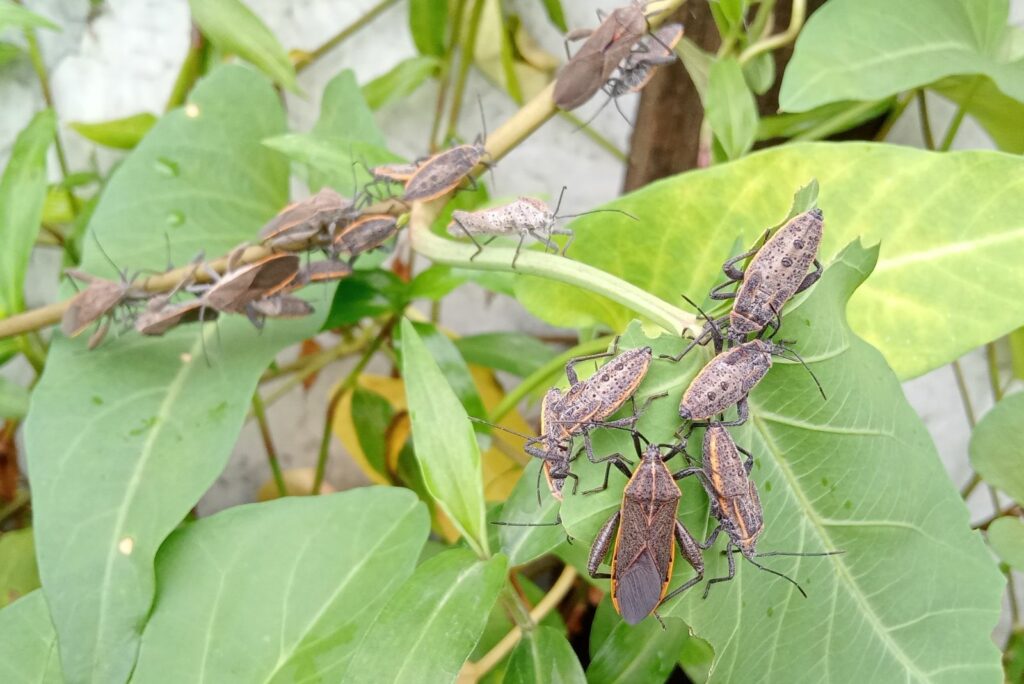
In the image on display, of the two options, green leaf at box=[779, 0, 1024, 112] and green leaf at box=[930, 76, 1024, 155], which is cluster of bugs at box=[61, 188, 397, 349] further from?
green leaf at box=[930, 76, 1024, 155]

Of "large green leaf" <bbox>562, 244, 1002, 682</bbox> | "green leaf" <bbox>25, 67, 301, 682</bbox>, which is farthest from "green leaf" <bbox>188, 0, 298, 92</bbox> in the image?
"large green leaf" <bbox>562, 244, 1002, 682</bbox>

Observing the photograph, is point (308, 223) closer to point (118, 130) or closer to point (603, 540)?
point (603, 540)

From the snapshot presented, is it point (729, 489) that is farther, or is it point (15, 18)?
point (15, 18)

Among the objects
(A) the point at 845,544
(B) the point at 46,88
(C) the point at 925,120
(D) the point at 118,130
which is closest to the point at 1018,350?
(C) the point at 925,120

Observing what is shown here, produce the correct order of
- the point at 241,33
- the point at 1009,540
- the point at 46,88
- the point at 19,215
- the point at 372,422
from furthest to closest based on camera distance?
the point at 46,88
the point at 372,422
the point at 241,33
the point at 19,215
the point at 1009,540

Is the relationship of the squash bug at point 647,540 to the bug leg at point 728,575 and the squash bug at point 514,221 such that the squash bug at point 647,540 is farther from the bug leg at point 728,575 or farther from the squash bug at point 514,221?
the squash bug at point 514,221

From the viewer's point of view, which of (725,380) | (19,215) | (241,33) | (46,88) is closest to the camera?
(725,380)

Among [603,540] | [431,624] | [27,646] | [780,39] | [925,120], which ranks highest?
[780,39]

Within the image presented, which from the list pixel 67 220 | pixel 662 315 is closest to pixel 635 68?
pixel 662 315
